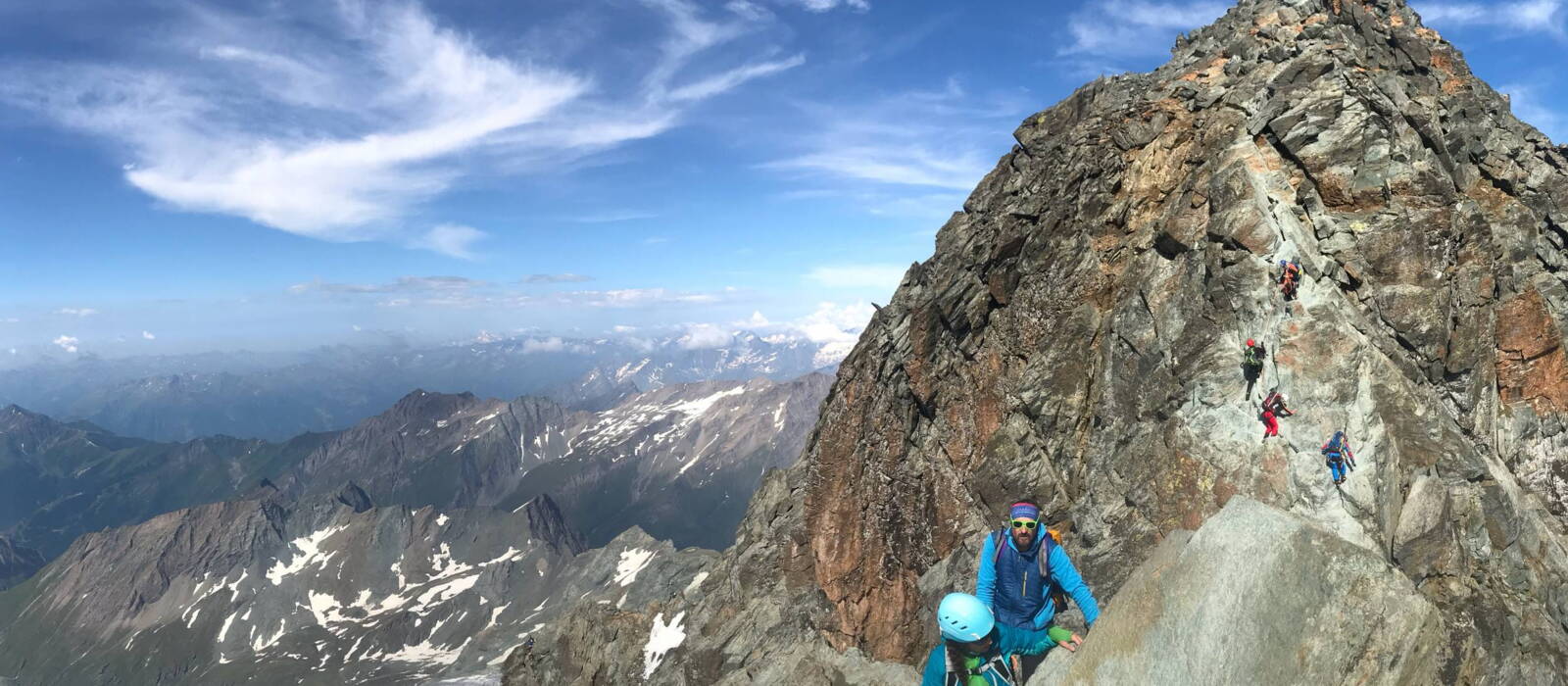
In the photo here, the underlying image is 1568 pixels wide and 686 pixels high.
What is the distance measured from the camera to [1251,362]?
89.6 ft

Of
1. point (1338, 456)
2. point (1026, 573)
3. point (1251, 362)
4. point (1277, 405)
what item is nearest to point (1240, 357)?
point (1251, 362)

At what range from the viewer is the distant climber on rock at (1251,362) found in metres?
27.1

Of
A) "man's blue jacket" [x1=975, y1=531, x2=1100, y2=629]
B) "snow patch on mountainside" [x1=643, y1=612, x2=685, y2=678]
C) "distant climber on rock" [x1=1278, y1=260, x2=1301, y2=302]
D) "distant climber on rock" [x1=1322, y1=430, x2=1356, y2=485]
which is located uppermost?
"distant climber on rock" [x1=1278, y1=260, x2=1301, y2=302]

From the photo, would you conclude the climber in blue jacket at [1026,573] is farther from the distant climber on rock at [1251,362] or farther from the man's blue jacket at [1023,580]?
the distant climber on rock at [1251,362]

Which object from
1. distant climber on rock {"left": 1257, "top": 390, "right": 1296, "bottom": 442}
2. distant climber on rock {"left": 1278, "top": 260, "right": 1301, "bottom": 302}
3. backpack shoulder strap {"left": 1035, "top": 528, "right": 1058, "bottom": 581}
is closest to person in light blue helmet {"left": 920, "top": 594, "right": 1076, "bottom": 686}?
backpack shoulder strap {"left": 1035, "top": 528, "right": 1058, "bottom": 581}

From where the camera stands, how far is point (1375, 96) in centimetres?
3294

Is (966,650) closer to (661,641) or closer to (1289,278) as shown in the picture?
(1289,278)

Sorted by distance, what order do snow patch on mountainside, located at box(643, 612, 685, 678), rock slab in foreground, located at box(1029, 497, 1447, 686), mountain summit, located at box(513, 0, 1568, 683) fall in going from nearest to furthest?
rock slab in foreground, located at box(1029, 497, 1447, 686) → mountain summit, located at box(513, 0, 1568, 683) → snow patch on mountainside, located at box(643, 612, 685, 678)

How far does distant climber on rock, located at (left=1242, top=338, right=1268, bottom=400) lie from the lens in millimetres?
27141

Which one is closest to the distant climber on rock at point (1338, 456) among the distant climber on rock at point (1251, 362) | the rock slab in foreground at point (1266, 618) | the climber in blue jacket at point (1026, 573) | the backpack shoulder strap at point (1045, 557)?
the distant climber on rock at point (1251, 362)

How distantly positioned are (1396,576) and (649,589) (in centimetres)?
16614

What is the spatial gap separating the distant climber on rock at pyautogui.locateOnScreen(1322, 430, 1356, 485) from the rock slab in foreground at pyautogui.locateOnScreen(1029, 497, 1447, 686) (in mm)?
16891

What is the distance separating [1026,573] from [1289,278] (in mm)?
22909

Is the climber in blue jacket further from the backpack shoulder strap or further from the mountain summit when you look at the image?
the mountain summit
